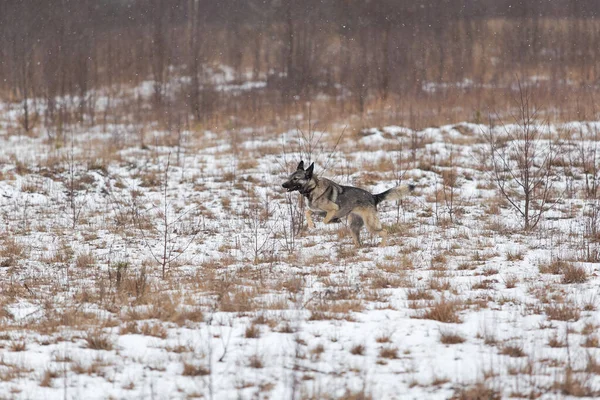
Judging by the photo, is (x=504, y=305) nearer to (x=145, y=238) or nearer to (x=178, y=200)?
(x=145, y=238)

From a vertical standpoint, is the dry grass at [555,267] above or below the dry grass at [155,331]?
above

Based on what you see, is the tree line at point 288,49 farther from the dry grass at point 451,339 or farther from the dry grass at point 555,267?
the dry grass at point 451,339

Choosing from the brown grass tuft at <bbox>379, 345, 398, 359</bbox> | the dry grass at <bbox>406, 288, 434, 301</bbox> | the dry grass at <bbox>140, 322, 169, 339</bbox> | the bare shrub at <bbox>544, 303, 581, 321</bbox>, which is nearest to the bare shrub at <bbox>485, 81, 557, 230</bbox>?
the dry grass at <bbox>406, 288, 434, 301</bbox>

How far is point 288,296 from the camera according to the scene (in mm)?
5973

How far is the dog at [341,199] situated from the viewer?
28.2 feet

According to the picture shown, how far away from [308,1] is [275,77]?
493 centimetres

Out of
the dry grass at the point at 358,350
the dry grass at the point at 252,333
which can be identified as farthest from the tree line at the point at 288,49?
the dry grass at the point at 358,350

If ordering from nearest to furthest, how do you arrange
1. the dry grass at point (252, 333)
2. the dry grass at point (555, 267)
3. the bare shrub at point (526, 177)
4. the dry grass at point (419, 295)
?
the dry grass at point (252, 333) < the dry grass at point (419, 295) < the dry grass at point (555, 267) < the bare shrub at point (526, 177)

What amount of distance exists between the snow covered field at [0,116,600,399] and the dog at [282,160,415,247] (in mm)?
310

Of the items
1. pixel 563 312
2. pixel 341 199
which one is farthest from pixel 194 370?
pixel 341 199

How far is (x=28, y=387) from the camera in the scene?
4.04 m

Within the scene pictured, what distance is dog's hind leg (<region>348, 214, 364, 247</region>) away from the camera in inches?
336

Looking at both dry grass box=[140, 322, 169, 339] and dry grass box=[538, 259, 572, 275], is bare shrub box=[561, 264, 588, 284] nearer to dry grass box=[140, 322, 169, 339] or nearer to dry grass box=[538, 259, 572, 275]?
dry grass box=[538, 259, 572, 275]

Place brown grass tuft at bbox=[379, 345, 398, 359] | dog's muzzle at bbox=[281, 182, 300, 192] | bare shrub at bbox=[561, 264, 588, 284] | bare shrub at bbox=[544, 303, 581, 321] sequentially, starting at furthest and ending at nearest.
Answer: dog's muzzle at bbox=[281, 182, 300, 192], bare shrub at bbox=[561, 264, 588, 284], bare shrub at bbox=[544, 303, 581, 321], brown grass tuft at bbox=[379, 345, 398, 359]
